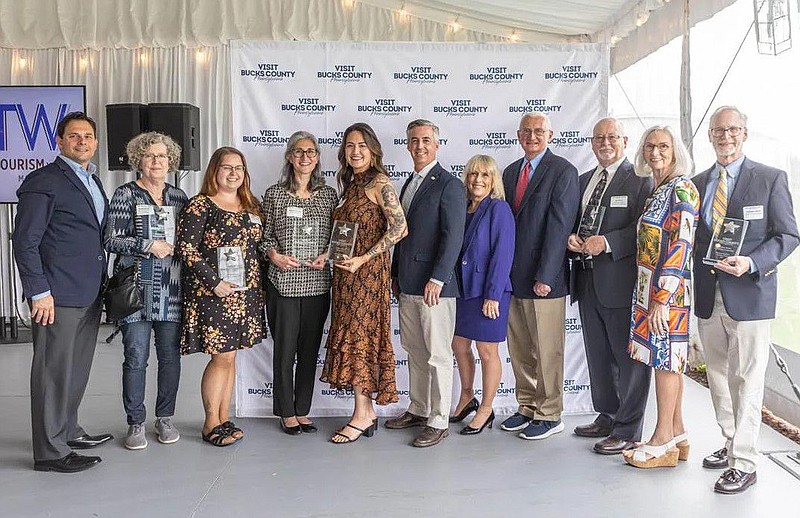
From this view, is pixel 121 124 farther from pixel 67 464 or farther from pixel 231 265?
pixel 67 464

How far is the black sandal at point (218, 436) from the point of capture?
13.3 feet

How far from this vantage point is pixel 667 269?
132 inches

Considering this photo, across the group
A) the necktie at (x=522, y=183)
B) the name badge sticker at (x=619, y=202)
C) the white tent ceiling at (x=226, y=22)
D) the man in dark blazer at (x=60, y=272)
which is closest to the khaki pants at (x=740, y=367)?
the name badge sticker at (x=619, y=202)

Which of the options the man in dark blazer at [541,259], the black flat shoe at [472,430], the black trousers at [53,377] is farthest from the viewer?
the black flat shoe at [472,430]

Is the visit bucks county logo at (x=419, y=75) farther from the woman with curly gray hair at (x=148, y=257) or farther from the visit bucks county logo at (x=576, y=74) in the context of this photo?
the woman with curly gray hair at (x=148, y=257)

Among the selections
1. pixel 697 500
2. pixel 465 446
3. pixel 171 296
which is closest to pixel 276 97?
pixel 171 296

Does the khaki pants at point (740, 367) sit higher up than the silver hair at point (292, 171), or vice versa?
the silver hair at point (292, 171)

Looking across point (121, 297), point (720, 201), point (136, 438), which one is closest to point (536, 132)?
point (720, 201)

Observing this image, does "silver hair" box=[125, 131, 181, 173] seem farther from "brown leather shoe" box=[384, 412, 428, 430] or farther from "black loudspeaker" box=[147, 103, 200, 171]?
"black loudspeaker" box=[147, 103, 200, 171]

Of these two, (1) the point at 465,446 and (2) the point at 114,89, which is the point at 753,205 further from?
(2) the point at 114,89

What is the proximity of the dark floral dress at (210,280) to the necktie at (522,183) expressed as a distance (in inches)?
55.2

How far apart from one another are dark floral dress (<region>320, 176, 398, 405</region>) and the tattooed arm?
2.2 inches

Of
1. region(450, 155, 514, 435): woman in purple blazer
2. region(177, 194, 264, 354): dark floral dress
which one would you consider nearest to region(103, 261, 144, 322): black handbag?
region(177, 194, 264, 354): dark floral dress

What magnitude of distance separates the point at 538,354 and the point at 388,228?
3.44 ft
